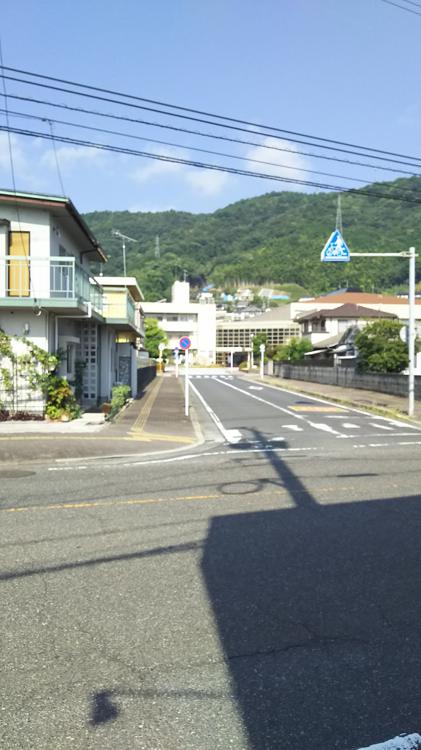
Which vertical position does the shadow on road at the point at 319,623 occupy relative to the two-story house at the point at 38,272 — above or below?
below

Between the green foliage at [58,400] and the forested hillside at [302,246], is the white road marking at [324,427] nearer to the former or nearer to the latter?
the green foliage at [58,400]

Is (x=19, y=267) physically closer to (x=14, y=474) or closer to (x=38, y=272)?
(x=38, y=272)

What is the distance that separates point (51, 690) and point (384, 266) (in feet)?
562

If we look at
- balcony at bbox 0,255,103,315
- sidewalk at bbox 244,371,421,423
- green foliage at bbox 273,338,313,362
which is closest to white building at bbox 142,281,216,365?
green foliage at bbox 273,338,313,362

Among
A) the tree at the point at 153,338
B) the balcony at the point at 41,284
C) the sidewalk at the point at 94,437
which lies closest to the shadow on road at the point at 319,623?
the sidewalk at the point at 94,437

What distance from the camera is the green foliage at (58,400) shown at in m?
19.3

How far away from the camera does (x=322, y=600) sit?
5199mm

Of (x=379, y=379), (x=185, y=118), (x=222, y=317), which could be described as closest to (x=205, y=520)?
(x=185, y=118)

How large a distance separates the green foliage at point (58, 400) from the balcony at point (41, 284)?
220cm

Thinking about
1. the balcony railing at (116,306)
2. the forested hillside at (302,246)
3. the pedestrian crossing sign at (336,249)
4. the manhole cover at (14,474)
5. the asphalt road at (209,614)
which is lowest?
the manhole cover at (14,474)

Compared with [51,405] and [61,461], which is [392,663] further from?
[51,405]

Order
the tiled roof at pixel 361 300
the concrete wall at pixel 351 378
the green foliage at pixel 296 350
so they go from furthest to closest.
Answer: the tiled roof at pixel 361 300 → the green foliage at pixel 296 350 → the concrete wall at pixel 351 378

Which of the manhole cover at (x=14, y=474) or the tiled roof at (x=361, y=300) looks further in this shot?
the tiled roof at (x=361, y=300)

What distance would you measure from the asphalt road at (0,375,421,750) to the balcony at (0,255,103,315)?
8.90 meters
